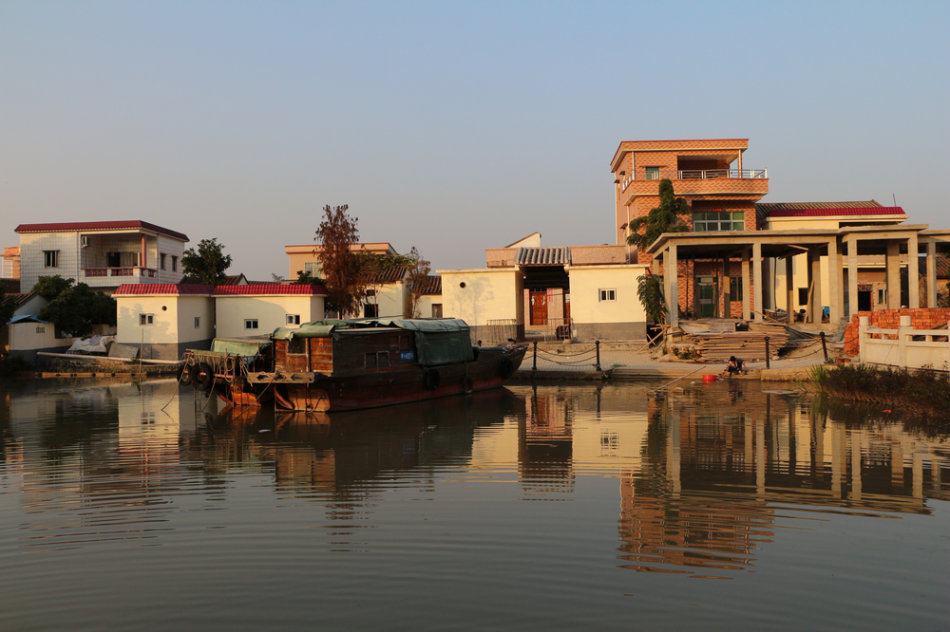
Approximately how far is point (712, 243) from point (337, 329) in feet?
52.1

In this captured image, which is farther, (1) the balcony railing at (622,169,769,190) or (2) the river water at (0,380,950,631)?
(1) the balcony railing at (622,169,769,190)

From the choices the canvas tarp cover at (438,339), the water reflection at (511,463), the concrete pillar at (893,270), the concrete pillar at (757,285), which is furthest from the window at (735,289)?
the canvas tarp cover at (438,339)

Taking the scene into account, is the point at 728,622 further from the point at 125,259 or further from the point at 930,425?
the point at 125,259

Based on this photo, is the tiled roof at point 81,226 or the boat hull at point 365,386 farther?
the tiled roof at point 81,226

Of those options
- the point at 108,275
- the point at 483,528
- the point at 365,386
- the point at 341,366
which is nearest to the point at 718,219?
the point at 365,386

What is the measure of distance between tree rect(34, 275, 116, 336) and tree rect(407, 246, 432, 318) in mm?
14896

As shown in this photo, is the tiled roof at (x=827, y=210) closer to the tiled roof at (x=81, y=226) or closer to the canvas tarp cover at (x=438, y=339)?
the canvas tarp cover at (x=438, y=339)

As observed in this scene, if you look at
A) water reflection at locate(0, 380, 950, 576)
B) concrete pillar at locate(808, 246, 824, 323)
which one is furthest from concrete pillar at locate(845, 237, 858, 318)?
water reflection at locate(0, 380, 950, 576)

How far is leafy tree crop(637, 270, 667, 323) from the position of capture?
28.5m

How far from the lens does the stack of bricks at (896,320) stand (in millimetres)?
18297

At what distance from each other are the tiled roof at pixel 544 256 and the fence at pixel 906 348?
52.1 feet

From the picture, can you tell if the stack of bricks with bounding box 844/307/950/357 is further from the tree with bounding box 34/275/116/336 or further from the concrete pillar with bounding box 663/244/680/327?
the tree with bounding box 34/275/116/336

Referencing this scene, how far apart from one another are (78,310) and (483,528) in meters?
29.7

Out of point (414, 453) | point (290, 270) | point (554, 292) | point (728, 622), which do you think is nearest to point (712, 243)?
point (554, 292)
